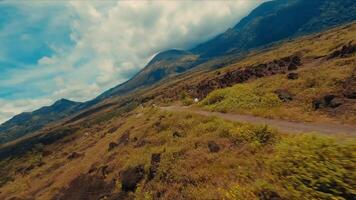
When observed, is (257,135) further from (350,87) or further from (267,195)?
(350,87)

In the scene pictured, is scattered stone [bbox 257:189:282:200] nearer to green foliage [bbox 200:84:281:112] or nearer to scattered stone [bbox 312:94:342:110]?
scattered stone [bbox 312:94:342:110]

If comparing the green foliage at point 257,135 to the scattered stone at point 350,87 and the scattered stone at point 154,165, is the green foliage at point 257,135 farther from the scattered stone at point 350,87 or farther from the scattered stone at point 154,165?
the scattered stone at point 350,87

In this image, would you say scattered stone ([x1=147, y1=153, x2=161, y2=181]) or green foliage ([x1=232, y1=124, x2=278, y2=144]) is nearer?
green foliage ([x1=232, y1=124, x2=278, y2=144])

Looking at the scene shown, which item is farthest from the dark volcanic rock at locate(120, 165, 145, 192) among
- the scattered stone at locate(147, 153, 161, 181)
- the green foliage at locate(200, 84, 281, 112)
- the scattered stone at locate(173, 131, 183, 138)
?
the green foliage at locate(200, 84, 281, 112)

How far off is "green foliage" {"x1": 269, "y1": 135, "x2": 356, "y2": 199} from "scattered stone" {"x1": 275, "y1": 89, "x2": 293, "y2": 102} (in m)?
22.7

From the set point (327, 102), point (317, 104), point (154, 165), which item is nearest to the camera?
point (154, 165)

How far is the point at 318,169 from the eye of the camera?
8.48 metres

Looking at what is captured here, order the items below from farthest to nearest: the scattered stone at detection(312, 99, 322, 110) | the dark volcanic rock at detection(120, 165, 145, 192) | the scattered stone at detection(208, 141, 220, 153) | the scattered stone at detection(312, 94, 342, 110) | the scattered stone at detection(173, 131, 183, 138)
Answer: the scattered stone at detection(173, 131, 183, 138) → the scattered stone at detection(312, 99, 322, 110) → the scattered stone at detection(312, 94, 342, 110) → the dark volcanic rock at detection(120, 165, 145, 192) → the scattered stone at detection(208, 141, 220, 153)

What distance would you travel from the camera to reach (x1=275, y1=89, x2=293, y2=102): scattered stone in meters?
31.6

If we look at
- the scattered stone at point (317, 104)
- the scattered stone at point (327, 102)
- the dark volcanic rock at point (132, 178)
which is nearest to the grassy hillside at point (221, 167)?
the dark volcanic rock at point (132, 178)

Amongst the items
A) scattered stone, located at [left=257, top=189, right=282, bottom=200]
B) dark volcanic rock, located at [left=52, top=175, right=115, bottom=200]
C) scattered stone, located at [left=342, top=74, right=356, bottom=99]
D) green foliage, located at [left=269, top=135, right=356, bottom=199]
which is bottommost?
dark volcanic rock, located at [left=52, top=175, right=115, bottom=200]

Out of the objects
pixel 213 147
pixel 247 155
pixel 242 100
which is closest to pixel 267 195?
pixel 247 155

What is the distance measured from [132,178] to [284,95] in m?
17.3

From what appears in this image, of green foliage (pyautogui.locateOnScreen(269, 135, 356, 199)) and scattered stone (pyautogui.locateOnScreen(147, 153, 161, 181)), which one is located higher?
green foliage (pyautogui.locateOnScreen(269, 135, 356, 199))
